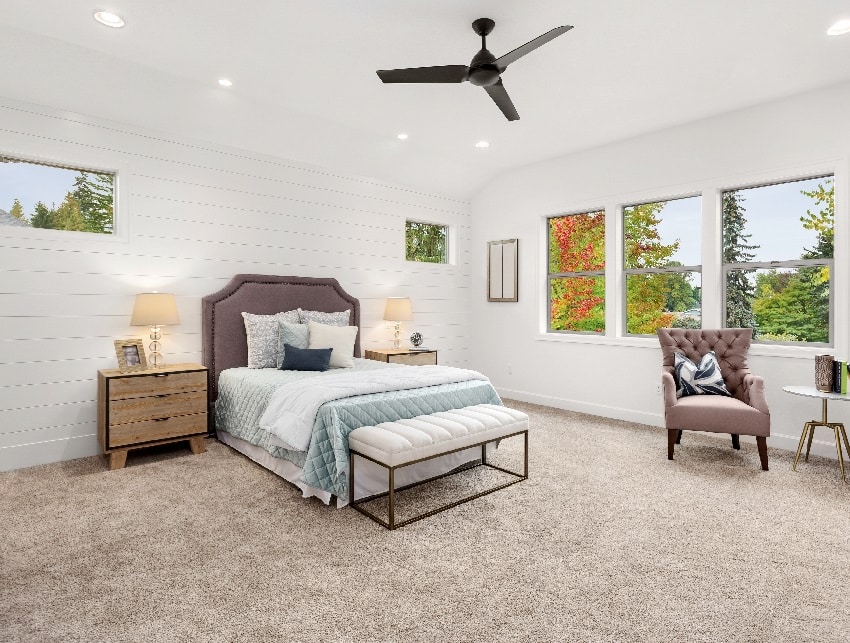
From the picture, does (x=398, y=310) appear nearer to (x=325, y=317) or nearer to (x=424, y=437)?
(x=325, y=317)

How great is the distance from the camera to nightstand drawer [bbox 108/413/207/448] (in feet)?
11.7

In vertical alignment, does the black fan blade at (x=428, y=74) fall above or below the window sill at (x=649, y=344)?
above

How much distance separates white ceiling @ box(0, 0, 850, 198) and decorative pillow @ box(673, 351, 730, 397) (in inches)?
85.5

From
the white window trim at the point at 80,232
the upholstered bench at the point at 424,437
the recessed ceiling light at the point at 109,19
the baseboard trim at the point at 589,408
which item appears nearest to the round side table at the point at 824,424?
the baseboard trim at the point at 589,408

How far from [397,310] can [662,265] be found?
2802mm

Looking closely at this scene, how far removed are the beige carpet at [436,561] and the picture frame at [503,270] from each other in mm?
3099

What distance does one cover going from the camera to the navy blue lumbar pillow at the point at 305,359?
4207 mm

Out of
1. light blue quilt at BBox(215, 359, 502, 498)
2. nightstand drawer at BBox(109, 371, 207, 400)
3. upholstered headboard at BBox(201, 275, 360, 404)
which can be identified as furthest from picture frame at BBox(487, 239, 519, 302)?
nightstand drawer at BBox(109, 371, 207, 400)

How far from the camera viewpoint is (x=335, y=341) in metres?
4.49

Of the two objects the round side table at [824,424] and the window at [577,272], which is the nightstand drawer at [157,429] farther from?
the round side table at [824,424]

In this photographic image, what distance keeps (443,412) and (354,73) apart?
259 centimetres

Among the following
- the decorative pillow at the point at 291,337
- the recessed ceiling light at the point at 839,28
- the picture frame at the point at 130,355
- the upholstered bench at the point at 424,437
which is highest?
the recessed ceiling light at the point at 839,28

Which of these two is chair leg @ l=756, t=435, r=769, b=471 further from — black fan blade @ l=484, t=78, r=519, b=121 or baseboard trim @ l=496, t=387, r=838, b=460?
black fan blade @ l=484, t=78, r=519, b=121

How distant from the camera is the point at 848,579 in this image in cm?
215
